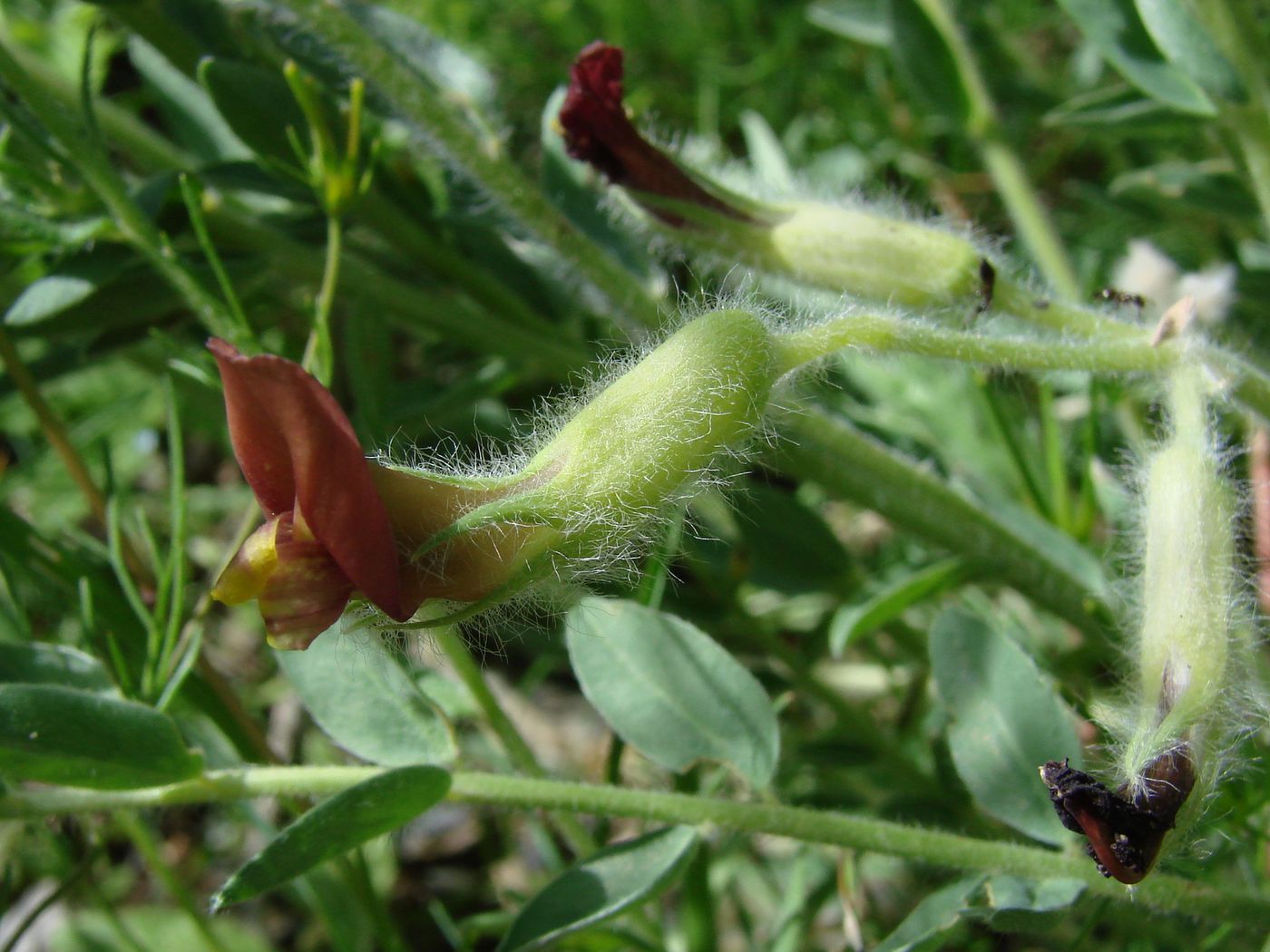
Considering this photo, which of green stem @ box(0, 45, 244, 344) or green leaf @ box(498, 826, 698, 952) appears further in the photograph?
green stem @ box(0, 45, 244, 344)

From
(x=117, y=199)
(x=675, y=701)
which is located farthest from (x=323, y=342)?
(x=675, y=701)

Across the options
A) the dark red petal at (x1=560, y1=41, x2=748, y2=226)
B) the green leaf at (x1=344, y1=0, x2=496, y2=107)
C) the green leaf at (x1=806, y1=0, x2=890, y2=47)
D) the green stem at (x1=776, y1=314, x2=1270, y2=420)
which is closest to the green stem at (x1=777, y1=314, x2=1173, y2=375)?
the green stem at (x1=776, y1=314, x2=1270, y2=420)

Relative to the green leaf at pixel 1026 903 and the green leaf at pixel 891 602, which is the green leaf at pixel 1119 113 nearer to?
the green leaf at pixel 891 602

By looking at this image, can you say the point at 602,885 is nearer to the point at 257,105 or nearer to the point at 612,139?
the point at 612,139

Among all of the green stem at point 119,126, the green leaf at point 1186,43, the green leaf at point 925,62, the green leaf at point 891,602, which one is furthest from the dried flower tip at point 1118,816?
the green stem at point 119,126

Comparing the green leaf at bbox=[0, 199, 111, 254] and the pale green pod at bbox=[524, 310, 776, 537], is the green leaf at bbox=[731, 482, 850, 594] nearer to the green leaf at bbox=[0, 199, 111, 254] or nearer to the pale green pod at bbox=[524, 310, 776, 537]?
the pale green pod at bbox=[524, 310, 776, 537]

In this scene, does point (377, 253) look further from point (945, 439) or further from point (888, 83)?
point (888, 83)

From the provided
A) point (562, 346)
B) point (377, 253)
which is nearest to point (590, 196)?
point (562, 346)
